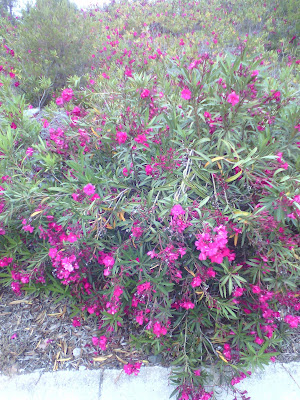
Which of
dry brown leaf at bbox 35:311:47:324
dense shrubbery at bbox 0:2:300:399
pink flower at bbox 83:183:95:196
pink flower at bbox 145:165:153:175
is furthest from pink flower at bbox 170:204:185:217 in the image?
dry brown leaf at bbox 35:311:47:324

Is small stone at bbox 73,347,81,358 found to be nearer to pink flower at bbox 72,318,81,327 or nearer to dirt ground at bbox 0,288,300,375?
dirt ground at bbox 0,288,300,375

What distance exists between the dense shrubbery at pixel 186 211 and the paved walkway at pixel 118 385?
0.15 m

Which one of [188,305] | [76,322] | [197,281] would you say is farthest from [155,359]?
[197,281]

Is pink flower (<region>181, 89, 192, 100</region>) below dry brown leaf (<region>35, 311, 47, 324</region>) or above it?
above

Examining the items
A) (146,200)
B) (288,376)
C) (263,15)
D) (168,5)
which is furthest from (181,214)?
(168,5)

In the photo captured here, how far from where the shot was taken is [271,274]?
7.16ft

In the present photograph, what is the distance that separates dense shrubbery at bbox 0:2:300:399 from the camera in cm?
189

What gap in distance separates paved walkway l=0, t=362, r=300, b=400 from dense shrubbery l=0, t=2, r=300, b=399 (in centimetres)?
15

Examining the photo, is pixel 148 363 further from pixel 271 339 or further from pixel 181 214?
pixel 181 214

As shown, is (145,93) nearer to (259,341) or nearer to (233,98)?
(233,98)

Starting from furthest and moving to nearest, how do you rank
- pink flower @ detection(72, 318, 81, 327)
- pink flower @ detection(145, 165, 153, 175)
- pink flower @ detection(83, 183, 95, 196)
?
pink flower @ detection(72, 318, 81, 327), pink flower @ detection(145, 165, 153, 175), pink flower @ detection(83, 183, 95, 196)

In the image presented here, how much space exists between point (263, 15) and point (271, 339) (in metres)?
8.18

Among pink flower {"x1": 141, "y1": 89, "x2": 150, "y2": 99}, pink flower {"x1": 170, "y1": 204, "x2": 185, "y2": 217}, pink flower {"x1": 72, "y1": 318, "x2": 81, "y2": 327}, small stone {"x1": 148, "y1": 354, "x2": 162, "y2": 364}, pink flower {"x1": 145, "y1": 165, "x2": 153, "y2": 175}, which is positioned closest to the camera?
pink flower {"x1": 170, "y1": 204, "x2": 185, "y2": 217}

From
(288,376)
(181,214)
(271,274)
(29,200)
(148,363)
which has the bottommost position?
(288,376)
